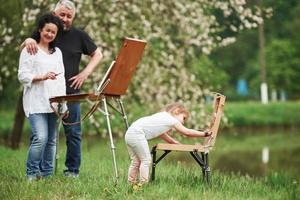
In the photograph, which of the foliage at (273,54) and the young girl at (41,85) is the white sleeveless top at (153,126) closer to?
the young girl at (41,85)

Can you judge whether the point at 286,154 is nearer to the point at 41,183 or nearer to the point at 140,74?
the point at 140,74

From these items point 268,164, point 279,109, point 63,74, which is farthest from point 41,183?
point 279,109

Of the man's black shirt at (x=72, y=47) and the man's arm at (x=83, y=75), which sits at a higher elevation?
the man's black shirt at (x=72, y=47)

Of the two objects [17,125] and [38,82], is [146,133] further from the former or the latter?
[17,125]

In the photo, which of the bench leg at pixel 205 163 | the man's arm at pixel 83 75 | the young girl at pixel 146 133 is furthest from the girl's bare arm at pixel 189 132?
the man's arm at pixel 83 75

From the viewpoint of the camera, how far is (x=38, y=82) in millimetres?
7184

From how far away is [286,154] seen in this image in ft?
68.5

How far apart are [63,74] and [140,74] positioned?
6.02 meters

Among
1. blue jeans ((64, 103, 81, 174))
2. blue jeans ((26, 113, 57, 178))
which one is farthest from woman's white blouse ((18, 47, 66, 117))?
blue jeans ((64, 103, 81, 174))

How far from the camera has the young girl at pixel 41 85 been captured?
7.06 metres

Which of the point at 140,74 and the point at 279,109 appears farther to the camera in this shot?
the point at 279,109

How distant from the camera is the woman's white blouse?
7129mm

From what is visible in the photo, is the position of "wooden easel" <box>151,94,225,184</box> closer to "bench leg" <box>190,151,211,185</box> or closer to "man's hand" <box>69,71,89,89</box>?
"bench leg" <box>190,151,211,185</box>


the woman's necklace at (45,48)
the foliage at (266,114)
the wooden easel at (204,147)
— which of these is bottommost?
the foliage at (266,114)
